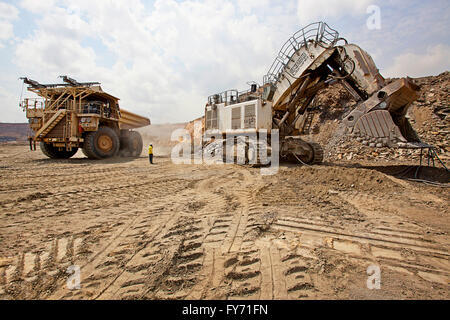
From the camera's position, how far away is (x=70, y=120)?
35.2 ft

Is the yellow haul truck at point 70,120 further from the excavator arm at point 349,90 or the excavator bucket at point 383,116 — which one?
the excavator bucket at point 383,116

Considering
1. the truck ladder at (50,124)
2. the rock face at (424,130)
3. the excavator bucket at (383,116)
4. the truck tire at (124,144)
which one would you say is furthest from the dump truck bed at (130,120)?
the excavator bucket at (383,116)

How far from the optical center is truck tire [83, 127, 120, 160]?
1099 cm

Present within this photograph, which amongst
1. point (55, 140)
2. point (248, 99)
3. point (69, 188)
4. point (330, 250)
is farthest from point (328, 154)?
point (55, 140)

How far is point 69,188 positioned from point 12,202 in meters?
1.15

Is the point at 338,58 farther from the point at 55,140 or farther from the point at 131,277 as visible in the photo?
the point at 55,140

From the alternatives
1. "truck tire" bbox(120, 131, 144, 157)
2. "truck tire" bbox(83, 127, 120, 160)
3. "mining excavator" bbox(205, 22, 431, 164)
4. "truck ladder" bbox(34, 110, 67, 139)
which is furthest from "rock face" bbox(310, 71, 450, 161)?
"truck ladder" bbox(34, 110, 67, 139)

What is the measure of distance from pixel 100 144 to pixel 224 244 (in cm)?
1132

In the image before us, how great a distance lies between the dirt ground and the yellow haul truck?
277 inches

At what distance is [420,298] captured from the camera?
1649 millimetres

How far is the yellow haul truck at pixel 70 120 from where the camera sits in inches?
418

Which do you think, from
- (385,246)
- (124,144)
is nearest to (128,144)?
(124,144)

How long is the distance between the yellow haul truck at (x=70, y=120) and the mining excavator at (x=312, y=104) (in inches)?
223

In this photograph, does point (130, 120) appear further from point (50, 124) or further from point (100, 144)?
point (50, 124)
